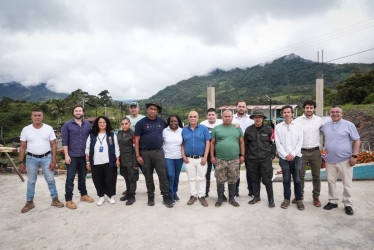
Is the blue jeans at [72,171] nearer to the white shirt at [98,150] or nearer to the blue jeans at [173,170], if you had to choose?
the white shirt at [98,150]

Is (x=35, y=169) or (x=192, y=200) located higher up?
(x=35, y=169)

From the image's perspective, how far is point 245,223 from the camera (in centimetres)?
329

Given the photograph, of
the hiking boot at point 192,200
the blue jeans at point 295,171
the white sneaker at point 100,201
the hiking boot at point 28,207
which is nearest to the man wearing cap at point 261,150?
the blue jeans at point 295,171

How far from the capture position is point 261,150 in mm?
3795

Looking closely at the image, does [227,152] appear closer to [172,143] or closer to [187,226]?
[172,143]

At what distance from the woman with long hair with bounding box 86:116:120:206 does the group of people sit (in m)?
0.02

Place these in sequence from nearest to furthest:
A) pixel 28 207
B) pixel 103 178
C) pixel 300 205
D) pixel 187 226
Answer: pixel 187 226 → pixel 300 205 → pixel 28 207 → pixel 103 178

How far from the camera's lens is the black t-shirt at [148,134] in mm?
3861

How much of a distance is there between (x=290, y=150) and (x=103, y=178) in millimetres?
3310

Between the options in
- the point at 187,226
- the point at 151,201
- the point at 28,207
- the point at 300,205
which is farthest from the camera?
the point at 151,201

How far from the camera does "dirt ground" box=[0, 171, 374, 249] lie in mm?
2807

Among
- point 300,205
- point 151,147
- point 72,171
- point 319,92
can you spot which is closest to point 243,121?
point 300,205

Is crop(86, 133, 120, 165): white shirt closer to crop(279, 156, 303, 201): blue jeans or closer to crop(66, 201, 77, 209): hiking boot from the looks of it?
crop(66, 201, 77, 209): hiking boot

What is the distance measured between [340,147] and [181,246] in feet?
9.43
